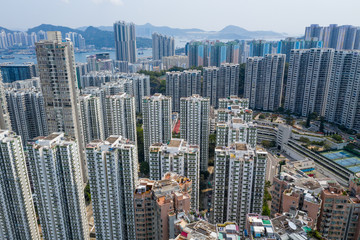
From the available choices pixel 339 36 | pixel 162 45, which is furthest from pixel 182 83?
pixel 162 45

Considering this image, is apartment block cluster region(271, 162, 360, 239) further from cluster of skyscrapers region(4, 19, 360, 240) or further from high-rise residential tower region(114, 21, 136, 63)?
high-rise residential tower region(114, 21, 136, 63)

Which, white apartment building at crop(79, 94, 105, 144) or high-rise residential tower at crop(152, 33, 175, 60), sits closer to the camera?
white apartment building at crop(79, 94, 105, 144)

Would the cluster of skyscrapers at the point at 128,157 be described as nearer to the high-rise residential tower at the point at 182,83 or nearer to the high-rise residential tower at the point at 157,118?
the high-rise residential tower at the point at 157,118

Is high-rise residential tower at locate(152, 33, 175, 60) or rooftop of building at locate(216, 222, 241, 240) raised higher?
high-rise residential tower at locate(152, 33, 175, 60)

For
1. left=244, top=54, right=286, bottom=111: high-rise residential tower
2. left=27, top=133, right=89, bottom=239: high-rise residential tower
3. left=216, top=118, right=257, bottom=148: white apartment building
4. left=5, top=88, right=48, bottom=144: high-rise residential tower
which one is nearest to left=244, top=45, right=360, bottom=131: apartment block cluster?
left=244, top=54, right=286, bottom=111: high-rise residential tower

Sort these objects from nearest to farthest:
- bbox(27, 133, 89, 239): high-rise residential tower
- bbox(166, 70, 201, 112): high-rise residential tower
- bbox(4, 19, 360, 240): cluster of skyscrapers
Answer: bbox(4, 19, 360, 240): cluster of skyscrapers
bbox(27, 133, 89, 239): high-rise residential tower
bbox(166, 70, 201, 112): high-rise residential tower

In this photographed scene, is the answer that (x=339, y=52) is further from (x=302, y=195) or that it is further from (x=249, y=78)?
(x=302, y=195)

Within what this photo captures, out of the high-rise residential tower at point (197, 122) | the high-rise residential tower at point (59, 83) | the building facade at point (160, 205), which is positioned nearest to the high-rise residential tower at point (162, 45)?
the high-rise residential tower at point (197, 122)

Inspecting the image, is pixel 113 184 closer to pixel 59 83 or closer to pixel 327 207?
pixel 327 207
